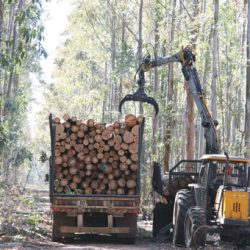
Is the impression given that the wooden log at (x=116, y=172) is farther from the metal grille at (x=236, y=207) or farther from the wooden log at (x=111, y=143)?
the metal grille at (x=236, y=207)

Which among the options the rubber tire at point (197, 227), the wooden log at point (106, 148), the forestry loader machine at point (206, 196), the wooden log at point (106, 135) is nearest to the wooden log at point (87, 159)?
the wooden log at point (106, 148)

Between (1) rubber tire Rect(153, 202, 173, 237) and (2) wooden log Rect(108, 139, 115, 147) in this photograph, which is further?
A: (1) rubber tire Rect(153, 202, 173, 237)

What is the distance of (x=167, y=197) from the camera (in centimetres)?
1454

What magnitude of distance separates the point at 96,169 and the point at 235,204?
3741mm

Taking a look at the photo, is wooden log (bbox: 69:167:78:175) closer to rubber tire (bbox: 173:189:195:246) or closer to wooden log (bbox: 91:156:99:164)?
wooden log (bbox: 91:156:99:164)

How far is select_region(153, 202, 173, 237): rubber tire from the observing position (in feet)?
47.2

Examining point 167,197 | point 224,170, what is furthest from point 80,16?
point 224,170

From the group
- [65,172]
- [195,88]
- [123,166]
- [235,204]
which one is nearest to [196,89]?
[195,88]

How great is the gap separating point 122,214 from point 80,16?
30565 millimetres

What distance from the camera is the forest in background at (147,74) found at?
76.1 feet

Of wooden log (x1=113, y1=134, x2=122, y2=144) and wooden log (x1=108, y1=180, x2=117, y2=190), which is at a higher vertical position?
wooden log (x1=113, y1=134, x2=122, y2=144)

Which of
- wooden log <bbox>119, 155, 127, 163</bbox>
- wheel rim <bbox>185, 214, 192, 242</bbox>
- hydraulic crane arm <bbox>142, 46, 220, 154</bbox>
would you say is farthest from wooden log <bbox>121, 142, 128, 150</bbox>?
wheel rim <bbox>185, 214, 192, 242</bbox>

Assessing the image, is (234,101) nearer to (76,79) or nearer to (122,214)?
(76,79)

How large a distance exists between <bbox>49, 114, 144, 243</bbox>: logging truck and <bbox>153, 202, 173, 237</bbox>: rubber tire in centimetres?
132
